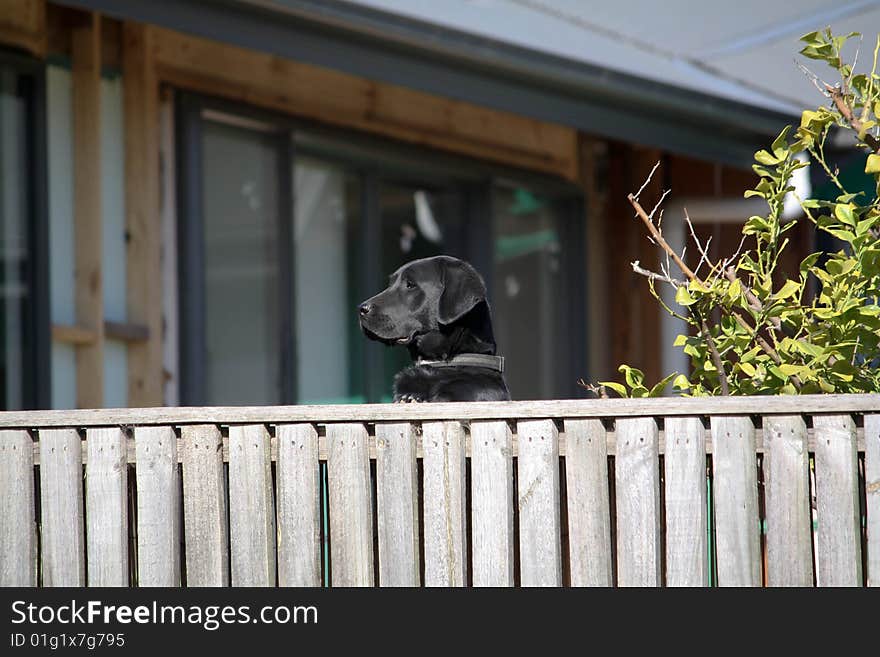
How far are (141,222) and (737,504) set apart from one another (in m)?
4.33

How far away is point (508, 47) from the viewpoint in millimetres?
6273

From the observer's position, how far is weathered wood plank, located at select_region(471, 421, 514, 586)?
2719mm

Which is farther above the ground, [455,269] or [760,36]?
[760,36]

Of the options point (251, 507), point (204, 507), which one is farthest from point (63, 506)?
point (251, 507)

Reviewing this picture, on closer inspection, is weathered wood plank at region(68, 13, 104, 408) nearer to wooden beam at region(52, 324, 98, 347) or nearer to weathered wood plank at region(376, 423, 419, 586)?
wooden beam at region(52, 324, 98, 347)

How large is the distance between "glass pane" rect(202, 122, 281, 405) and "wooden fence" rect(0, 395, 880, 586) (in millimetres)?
3940

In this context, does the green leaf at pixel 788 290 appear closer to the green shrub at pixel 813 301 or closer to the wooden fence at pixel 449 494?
the green shrub at pixel 813 301

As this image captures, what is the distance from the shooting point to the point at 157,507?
2.84m

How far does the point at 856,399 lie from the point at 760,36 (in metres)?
4.25

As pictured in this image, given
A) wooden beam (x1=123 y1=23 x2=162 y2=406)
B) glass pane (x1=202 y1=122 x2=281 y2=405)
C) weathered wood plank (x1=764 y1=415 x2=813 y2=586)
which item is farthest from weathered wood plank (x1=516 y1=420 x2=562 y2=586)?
glass pane (x1=202 y1=122 x2=281 y2=405)

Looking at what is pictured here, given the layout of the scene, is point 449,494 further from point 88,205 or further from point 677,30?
point 677,30

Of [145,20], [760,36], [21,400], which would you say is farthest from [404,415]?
[760,36]
